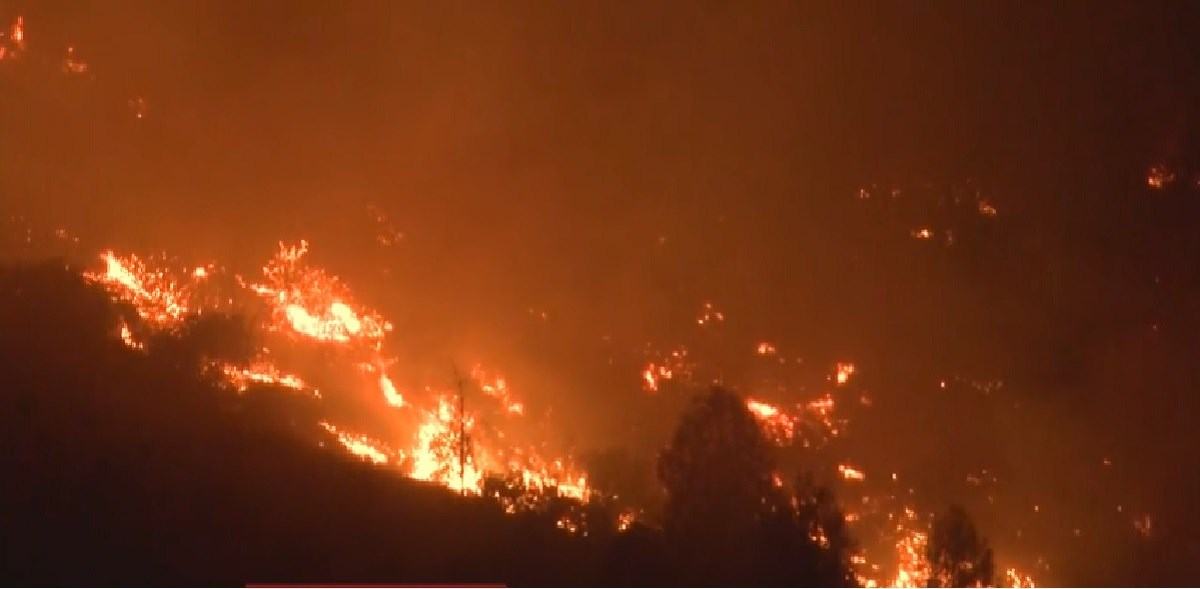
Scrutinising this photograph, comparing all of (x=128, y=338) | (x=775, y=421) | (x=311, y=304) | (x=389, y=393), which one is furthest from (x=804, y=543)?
(x=775, y=421)

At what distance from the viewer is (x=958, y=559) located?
70.2m

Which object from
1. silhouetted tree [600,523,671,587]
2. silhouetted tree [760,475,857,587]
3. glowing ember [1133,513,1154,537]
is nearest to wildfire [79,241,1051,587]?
glowing ember [1133,513,1154,537]

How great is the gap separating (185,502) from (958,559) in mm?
50007

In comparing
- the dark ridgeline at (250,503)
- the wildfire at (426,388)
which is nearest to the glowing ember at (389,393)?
the wildfire at (426,388)

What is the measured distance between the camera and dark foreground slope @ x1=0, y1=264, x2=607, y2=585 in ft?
105

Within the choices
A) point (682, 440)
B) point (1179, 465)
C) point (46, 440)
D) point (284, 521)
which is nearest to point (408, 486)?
point (284, 521)

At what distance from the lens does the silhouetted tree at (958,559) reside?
69.7 meters

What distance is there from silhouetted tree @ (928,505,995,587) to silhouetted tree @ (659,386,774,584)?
18.4m

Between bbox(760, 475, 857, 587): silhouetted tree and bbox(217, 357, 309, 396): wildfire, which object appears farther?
bbox(217, 357, 309, 396): wildfire

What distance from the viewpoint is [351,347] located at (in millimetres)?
118312

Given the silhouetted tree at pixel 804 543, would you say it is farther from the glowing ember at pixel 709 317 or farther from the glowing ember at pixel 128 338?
the glowing ember at pixel 709 317

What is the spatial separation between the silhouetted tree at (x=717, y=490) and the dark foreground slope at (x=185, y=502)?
519 cm

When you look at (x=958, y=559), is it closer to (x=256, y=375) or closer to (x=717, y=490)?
(x=717, y=490)

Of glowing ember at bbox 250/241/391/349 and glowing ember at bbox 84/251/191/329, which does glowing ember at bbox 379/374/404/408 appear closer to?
glowing ember at bbox 250/241/391/349
